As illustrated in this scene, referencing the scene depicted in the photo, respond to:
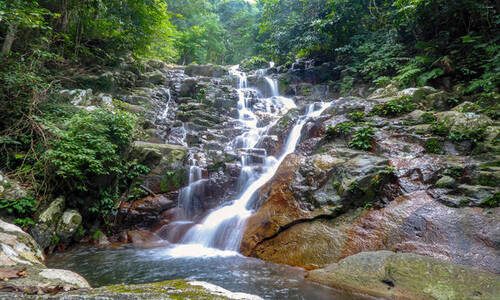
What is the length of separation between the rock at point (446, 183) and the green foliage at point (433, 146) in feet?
3.88

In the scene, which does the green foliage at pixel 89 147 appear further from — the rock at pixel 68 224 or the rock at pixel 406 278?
the rock at pixel 406 278

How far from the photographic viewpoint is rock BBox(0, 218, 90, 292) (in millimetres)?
2487

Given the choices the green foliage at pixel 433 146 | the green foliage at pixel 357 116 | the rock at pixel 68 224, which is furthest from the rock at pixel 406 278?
the rock at pixel 68 224

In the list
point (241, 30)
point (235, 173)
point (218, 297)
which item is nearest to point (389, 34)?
point (235, 173)

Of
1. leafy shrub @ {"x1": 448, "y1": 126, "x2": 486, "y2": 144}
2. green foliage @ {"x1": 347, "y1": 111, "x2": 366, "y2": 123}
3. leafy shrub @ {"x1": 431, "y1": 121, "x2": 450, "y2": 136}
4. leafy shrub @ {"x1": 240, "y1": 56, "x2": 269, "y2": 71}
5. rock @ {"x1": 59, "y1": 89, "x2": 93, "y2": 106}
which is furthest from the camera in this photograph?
leafy shrub @ {"x1": 240, "y1": 56, "x2": 269, "y2": 71}

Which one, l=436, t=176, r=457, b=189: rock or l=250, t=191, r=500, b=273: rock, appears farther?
l=436, t=176, r=457, b=189: rock

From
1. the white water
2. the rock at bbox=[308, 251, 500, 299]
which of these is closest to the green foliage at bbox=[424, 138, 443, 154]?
the rock at bbox=[308, 251, 500, 299]

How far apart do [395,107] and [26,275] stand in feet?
30.7

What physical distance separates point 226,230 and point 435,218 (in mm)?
4693

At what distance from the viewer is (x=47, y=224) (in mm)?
6996

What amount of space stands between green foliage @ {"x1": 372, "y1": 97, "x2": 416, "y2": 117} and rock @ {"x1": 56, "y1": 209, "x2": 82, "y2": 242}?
8.74 m

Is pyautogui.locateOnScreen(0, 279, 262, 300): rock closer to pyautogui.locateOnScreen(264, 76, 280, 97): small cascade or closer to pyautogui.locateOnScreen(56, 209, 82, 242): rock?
pyautogui.locateOnScreen(56, 209, 82, 242): rock

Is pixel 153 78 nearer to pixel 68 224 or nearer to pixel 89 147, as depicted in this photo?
pixel 89 147

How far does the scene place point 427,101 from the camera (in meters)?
9.77
